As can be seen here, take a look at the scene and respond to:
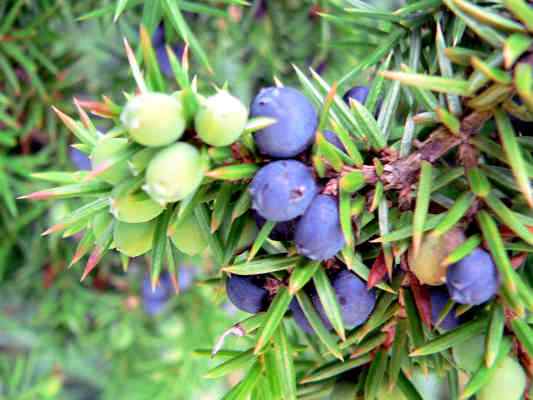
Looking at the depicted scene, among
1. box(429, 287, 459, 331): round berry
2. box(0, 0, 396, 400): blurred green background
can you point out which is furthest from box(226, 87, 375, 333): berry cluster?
box(0, 0, 396, 400): blurred green background

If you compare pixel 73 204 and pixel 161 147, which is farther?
pixel 73 204

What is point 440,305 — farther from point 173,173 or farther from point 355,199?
point 173,173

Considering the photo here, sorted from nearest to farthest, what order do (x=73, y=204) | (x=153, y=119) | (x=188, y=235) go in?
1. (x=153, y=119)
2. (x=188, y=235)
3. (x=73, y=204)

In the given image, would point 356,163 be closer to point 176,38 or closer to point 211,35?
point 176,38

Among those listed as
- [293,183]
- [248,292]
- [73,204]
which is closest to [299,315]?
[248,292]

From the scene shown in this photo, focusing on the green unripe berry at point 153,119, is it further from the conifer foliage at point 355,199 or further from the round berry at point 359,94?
the round berry at point 359,94

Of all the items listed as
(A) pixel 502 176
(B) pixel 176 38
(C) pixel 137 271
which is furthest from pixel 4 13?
(A) pixel 502 176
